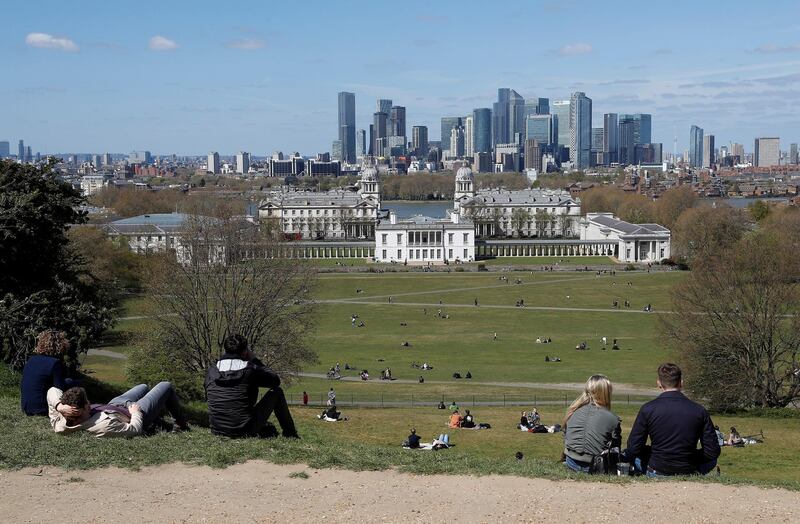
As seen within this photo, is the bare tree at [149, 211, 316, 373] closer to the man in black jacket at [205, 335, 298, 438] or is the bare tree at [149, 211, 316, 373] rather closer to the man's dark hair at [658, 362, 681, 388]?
the man in black jacket at [205, 335, 298, 438]

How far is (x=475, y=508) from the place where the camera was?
361 inches

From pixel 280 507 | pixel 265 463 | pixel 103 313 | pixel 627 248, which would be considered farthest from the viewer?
pixel 627 248

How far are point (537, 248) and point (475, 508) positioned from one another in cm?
9391

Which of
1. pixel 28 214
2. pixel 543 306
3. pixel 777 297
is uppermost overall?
pixel 28 214

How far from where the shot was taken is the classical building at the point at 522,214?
397 ft

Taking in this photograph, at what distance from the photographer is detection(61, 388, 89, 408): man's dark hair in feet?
35.6

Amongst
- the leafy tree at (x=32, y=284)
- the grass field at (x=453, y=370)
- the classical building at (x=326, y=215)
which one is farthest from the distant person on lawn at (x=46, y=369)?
the classical building at (x=326, y=215)

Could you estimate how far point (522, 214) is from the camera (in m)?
121

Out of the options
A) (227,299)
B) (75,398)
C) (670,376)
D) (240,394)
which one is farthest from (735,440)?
(227,299)

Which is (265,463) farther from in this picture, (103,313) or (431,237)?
(431,237)

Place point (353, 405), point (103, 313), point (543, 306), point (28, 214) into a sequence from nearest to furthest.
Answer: point (28, 214) < point (103, 313) < point (353, 405) < point (543, 306)

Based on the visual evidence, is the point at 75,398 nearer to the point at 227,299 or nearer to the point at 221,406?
the point at 221,406

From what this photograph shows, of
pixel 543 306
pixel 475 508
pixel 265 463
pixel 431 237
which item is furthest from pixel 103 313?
pixel 431 237

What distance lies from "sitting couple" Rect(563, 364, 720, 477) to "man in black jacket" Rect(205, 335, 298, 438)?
11.1ft
